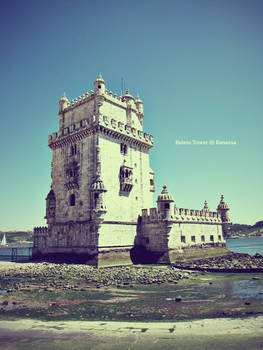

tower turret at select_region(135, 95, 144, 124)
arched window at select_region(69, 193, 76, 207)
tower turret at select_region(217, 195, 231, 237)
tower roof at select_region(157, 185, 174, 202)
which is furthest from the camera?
tower turret at select_region(217, 195, 231, 237)

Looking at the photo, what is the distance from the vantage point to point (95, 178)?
30.8 metres

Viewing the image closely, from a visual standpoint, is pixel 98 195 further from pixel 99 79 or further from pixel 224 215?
pixel 224 215

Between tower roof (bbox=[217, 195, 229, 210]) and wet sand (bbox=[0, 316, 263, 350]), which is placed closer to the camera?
wet sand (bbox=[0, 316, 263, 350])

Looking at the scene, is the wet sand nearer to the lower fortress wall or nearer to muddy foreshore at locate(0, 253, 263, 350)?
muddy foreshore at locate(0, 253, 263, 350)

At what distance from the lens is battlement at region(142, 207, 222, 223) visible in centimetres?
3450

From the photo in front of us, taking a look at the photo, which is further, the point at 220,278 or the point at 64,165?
the point at 64,165

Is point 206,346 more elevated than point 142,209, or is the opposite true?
point 142,209

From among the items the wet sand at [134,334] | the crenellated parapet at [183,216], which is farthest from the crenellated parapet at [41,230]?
the wet sand at [134,334]

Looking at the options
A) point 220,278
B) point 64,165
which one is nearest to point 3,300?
point 220,278

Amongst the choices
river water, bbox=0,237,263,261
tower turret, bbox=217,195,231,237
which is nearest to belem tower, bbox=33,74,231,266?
tower turret, bbox=217,195,231,237

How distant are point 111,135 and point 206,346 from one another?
2742 cm

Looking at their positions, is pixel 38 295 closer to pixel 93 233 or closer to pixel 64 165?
pixel 93 233

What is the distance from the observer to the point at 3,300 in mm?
16297

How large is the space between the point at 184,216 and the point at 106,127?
16.1m
